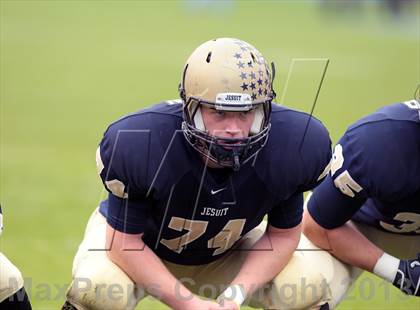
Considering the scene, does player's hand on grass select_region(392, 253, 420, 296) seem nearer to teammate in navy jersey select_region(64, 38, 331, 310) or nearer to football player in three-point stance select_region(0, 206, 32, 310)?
teammate in navy jersey select_region(64, 38, 331, 310)

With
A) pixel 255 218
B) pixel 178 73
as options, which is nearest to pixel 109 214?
pixel 255 218

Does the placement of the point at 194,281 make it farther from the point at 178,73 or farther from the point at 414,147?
the point at 178,73

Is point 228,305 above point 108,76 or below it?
A: above

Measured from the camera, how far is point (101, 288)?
2854 millimetres

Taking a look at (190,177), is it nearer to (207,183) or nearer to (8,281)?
(207,183)

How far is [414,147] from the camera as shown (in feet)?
9.57

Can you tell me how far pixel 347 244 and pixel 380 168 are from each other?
16.3 inches

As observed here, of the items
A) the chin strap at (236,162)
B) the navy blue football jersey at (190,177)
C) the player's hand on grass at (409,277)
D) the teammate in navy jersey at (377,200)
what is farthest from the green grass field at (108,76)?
the chin strap at (236,162)

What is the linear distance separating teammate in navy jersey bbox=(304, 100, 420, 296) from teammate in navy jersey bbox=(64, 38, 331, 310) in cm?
13

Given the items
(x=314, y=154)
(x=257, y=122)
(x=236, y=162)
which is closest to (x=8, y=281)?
(x=236, y=162)

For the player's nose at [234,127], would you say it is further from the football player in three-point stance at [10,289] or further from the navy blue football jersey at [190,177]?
the football player in three-point stance at [10,289]

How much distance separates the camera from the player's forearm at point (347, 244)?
3.16m

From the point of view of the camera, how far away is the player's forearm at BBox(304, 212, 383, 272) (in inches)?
124

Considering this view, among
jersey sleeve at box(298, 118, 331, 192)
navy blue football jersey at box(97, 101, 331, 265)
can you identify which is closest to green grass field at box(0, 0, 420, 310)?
navy blue football jersey at box(97, 101, 331, 265)
